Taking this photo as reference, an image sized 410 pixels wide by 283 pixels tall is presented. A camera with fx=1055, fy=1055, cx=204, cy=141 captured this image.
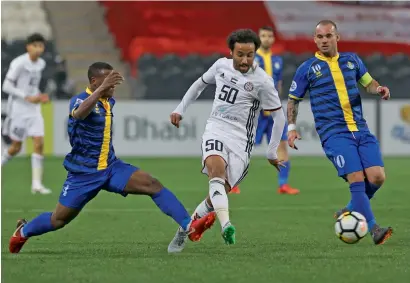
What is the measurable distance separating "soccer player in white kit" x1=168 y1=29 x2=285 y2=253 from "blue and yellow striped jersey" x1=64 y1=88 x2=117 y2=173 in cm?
59

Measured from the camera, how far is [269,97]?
8398 mm

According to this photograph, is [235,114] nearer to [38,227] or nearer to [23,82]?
[38,227]

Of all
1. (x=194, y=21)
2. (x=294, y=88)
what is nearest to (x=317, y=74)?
(x=294, y=88)

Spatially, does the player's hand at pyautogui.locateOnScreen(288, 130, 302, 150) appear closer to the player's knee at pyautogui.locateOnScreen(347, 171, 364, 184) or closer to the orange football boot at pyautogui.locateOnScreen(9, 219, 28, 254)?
the player's knee at pyautogui.locateOnScreen(347, 171, 364, 184)

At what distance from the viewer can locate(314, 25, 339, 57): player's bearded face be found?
28.7ft

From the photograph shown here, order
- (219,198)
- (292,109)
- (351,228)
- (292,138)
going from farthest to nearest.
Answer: (292,109) → (292,138) → (219,198) → (351,228)

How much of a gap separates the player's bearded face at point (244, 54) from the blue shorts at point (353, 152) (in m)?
1.03

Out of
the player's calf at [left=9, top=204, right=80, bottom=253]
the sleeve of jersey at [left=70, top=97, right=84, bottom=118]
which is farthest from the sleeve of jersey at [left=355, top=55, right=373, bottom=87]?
the player's calf at [left=9, top=204, right=80, bottom=253]

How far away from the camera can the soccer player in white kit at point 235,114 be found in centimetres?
824

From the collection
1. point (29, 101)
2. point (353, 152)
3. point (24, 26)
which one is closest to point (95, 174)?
point (353, 152)

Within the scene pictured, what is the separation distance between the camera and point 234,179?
8359 mm

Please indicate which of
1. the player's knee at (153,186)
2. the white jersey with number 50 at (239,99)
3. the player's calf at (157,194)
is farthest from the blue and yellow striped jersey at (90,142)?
the white jersey with number 50 at (239,99)

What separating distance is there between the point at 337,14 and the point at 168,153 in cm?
872

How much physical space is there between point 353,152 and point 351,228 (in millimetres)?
864
